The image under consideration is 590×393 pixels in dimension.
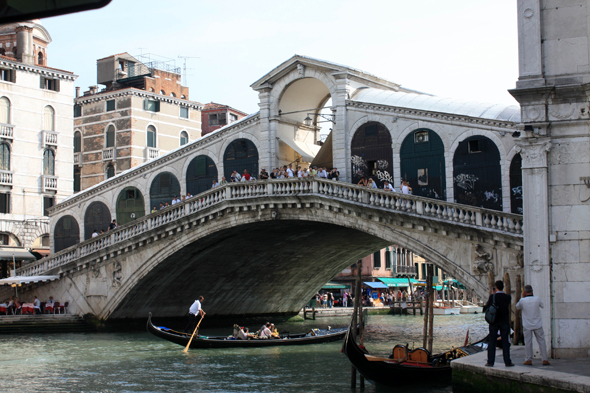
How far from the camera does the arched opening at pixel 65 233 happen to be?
2892 cm

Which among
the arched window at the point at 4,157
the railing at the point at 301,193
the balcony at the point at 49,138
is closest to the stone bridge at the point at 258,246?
the railing at the point at 301,193

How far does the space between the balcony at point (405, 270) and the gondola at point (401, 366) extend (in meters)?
37.1

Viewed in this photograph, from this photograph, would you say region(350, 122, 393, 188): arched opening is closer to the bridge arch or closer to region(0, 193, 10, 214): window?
the bridge arch

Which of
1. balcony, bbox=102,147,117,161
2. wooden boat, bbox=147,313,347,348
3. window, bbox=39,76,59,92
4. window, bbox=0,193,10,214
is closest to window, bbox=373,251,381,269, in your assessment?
balcony, bbox=102,147,117,161

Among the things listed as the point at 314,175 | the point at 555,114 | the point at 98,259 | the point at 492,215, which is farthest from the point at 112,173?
the point at 555,114

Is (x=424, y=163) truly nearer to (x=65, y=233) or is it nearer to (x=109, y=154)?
(x=65, y=233)

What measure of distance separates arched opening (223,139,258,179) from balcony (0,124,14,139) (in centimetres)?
1028

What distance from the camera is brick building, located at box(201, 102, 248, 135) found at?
46812 millimetres

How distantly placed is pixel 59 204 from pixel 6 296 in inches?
184

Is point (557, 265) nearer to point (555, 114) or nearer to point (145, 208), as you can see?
point (555, 114)

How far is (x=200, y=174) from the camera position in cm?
2592

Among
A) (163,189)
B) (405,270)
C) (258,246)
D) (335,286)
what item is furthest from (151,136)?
(405,270)

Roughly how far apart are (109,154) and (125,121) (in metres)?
1.86

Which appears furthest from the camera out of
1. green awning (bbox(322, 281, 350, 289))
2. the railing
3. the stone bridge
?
green awning (bbox(322, 281, 350, 289))
